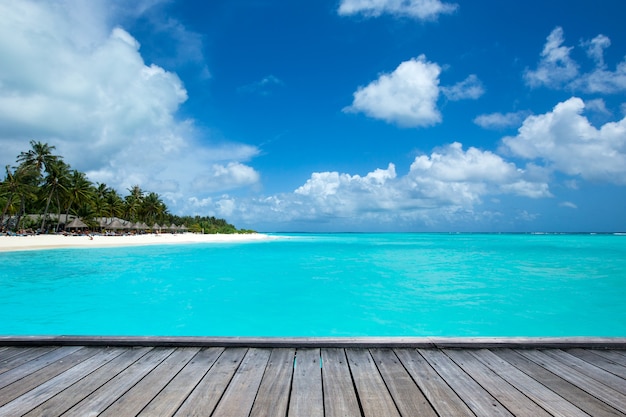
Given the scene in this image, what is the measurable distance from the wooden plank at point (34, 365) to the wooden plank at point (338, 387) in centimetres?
202

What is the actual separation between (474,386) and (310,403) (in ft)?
3.47

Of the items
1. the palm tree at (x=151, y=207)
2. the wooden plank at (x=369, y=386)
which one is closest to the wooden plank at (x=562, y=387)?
the wooden plank at (x=369, y=386)

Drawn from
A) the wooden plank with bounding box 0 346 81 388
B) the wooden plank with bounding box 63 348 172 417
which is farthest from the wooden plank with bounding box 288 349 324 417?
the wooden plank with bounding box 0 346 81 388

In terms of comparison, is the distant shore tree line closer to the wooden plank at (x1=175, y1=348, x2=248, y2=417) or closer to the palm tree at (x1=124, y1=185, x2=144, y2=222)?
the palm tree at (x1=124, y1=185, x2=144, y2=222)

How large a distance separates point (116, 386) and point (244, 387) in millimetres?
812

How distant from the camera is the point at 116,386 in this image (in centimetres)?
216

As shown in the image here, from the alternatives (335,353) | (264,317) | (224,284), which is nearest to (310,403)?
(335,353)

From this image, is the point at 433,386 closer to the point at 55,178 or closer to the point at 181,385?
the point at 181,385

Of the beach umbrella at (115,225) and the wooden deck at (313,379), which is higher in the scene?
the beach umbrella at (115,225)

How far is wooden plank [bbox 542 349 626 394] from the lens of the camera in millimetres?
2184

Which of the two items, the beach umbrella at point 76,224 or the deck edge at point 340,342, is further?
the beach umbrella at point 76,224

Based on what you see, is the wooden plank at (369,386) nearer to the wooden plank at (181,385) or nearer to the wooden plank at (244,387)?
the wooden plank at (244,387)

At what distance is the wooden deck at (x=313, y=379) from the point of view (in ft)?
6.27

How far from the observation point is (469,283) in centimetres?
1476
